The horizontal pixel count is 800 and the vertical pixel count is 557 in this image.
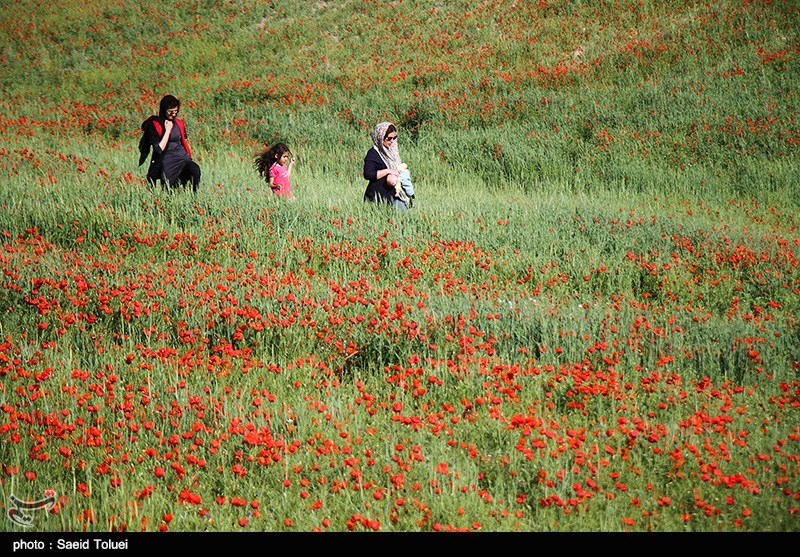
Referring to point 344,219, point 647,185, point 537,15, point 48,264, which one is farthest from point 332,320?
point 537,15

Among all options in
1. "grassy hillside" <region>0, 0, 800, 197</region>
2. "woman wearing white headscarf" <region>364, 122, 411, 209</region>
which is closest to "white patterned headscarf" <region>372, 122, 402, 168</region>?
"woman wearing white headscarf" <region>364, 122, 411, 209</region>

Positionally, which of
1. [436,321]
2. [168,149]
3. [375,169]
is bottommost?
[436,321]

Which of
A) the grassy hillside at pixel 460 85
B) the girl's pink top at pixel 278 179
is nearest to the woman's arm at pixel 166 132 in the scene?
the girl's pink top at pixel 278 179

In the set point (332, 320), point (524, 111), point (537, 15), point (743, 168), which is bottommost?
point (332, 320)

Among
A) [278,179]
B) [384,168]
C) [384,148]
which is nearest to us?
[384,148]

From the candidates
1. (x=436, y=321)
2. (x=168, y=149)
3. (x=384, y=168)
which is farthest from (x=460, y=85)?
(x=436, y=321)

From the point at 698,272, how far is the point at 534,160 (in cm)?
677

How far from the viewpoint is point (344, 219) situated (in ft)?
29.5

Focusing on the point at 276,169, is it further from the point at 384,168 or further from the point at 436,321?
the point at 436,321

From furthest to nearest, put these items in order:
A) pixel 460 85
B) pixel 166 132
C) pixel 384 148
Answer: pixel 460 85 → pixel 166 132 → pixel 384 148

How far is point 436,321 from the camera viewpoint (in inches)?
217

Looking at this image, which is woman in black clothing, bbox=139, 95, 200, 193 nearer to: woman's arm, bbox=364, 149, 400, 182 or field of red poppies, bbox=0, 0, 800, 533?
field of red poppies, bbox=0, 0, 800, 533

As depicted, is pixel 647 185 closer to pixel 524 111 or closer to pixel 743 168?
pixel 743 168

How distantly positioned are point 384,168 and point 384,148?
282 millimetres
